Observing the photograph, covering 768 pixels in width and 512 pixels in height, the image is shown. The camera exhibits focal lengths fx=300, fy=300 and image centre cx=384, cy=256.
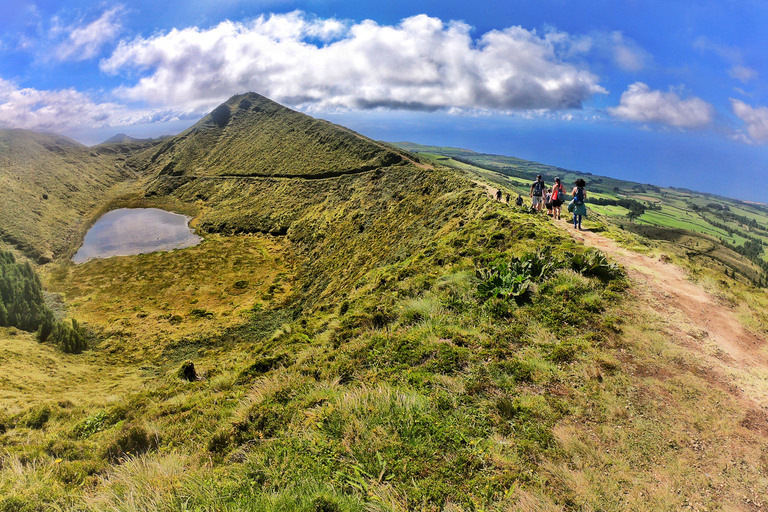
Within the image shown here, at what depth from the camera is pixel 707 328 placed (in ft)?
25.1

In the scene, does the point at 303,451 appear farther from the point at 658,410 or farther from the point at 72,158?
the point at 72,158

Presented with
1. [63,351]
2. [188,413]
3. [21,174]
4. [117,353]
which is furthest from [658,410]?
[21,174]

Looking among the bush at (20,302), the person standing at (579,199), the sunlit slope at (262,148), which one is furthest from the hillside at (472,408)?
the sunlit slope at (262,148)

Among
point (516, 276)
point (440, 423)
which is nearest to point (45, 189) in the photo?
point (516, 276)

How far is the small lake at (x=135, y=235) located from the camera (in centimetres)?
6056

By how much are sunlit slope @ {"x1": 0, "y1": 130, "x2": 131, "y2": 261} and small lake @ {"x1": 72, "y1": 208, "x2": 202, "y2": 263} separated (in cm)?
561

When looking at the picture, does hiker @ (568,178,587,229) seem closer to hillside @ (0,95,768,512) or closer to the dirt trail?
hillside @ (0,95,768,512)

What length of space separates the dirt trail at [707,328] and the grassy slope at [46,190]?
89.7m

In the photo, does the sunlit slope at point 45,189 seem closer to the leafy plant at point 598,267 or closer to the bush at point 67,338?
the bush at point 67,338

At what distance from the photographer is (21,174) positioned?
8750cm

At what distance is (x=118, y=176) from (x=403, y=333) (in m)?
178

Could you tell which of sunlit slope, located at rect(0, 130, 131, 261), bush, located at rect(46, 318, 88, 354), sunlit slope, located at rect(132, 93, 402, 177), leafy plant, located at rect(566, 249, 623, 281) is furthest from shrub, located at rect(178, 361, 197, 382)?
sunlit slope, located at rect(0, 130, 131, 261)

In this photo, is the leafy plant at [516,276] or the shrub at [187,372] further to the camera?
the shrub at [187,372]

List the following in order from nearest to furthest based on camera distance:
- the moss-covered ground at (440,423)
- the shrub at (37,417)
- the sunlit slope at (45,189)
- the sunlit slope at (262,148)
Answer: the moss-covered ground at (440,423) → the shrub at (37,417) → the sunlit slope at (45,189) → the sunlit slope at (262,148)
